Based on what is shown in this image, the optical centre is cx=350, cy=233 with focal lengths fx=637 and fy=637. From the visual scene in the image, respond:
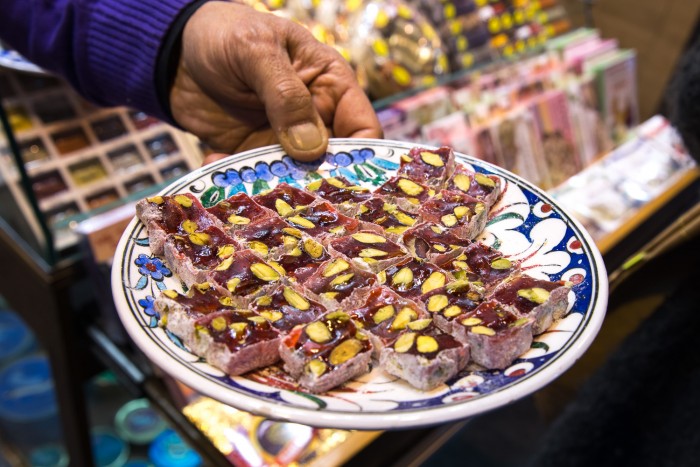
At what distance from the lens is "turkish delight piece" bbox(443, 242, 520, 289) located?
992 millimetres

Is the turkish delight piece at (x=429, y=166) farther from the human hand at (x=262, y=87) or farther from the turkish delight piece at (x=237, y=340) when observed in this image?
the turkish delight piece at (x=237, y=340)

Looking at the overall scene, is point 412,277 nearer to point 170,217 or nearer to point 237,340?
point 237,340

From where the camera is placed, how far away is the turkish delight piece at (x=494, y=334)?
2.74 ft

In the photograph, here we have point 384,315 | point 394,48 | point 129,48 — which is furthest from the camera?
point 394,48

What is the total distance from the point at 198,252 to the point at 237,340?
0.75ft

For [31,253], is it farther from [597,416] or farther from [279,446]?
[597,416]

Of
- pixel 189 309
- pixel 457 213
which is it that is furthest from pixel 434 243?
pixel 189 309

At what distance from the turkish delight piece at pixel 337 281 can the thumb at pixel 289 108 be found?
308 millimetres

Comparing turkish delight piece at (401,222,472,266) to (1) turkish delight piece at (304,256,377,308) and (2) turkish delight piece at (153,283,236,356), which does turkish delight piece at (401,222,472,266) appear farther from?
(2) turkish delight piece at (153,283,236,356)

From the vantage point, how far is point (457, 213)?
112 centimetres

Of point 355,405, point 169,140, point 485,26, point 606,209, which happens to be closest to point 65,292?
point 169,140

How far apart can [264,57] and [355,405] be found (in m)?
0.73

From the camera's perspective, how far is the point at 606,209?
1971 millimetres

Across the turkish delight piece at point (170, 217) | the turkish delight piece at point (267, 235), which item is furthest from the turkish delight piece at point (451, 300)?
the turkish delight piece at point (170, 217)
